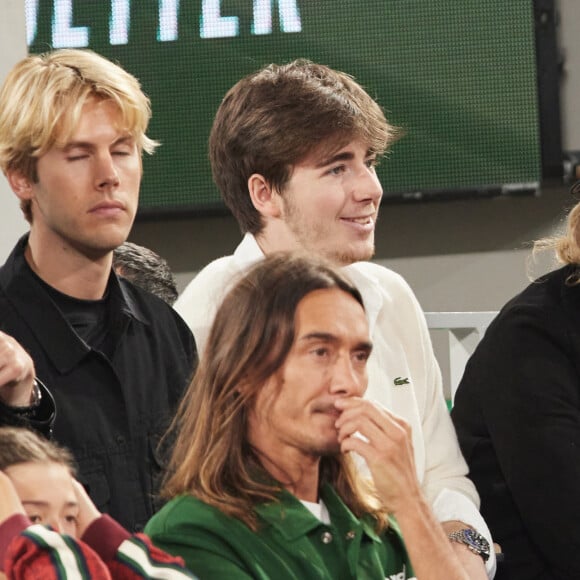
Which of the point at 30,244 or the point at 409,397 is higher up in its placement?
the point at 30,244

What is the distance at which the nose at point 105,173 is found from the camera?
2.05m

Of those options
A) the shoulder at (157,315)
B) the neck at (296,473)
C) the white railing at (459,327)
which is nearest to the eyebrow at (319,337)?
the neck at (296,473)

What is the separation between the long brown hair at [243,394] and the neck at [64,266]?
318mm

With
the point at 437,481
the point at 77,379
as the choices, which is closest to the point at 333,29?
the point at 437,481

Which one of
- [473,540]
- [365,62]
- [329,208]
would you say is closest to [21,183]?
[329,208]

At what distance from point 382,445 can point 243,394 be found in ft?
0.62

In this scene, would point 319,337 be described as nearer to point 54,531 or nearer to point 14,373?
point 14,373

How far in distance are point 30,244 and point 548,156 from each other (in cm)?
251

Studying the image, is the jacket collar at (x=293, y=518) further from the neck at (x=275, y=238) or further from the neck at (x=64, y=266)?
the neck at (x=275, y=238)

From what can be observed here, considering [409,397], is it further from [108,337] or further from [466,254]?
[466,254]

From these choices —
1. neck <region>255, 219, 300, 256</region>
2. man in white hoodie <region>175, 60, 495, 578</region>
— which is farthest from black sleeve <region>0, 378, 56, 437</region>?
neck <region>255, 219, 300, 256</region>

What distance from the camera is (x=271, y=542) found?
1.68m

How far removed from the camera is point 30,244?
2082 millimetres

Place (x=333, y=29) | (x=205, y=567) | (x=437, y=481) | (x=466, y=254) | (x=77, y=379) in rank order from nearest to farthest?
(x=205, y=567)
(x=77, y=379)
(x=437, y=481)
(x=333, y=29)
(x=466, y=254)
